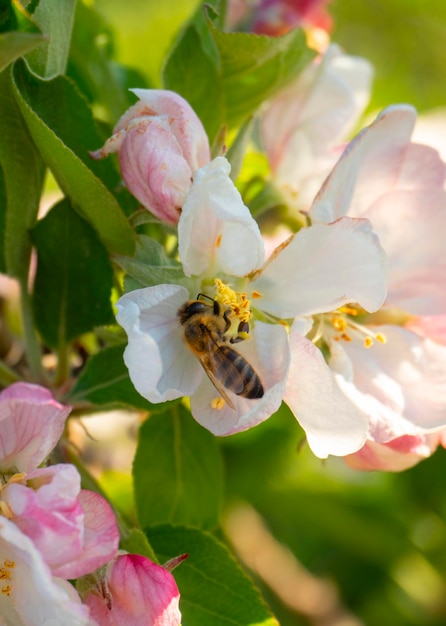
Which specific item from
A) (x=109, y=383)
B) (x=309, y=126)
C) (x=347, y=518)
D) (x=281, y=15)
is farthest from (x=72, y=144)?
(x=347, y=518)

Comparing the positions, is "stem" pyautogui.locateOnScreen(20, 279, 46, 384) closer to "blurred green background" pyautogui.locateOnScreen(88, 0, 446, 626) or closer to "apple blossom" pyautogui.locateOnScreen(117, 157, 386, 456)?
"apple blossom" pyautogui.locateOnScreen(117, 157, 386, 456)

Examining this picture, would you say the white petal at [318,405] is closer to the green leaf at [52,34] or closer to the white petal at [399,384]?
the white petal at [399,384]

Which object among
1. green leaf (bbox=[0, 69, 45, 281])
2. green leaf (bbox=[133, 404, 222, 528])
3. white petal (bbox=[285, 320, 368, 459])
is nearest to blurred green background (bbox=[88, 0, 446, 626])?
green leaf (bbox=[133, 404, 222, 528])

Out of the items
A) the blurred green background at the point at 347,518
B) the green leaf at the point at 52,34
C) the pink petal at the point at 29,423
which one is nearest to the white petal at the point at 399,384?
the pink petal at the point at 29,423

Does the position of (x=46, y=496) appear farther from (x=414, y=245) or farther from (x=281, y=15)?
(x=281, y=15)

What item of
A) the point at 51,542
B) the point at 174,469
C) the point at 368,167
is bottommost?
the point at 174,469
